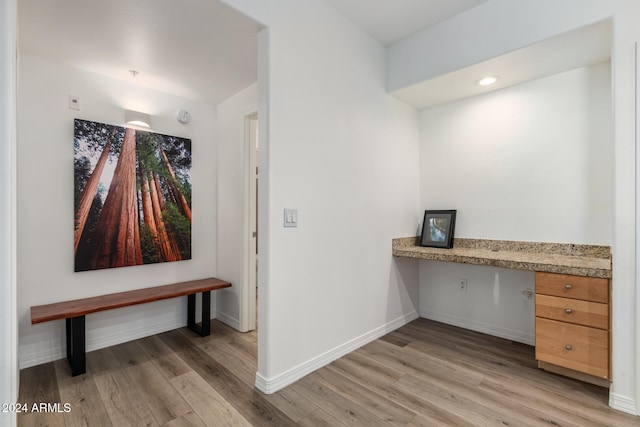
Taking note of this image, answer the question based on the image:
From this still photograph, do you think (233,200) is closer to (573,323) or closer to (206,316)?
(206,316)

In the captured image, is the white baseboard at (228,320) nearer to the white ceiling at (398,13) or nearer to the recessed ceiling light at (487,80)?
the white ceiling at (398,13)

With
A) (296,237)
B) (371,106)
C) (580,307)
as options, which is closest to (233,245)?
(296,237)

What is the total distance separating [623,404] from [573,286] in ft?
2.20

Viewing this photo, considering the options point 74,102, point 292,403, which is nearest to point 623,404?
point 292,403

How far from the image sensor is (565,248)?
8.32ft

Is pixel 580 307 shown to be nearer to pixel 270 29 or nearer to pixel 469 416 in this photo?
pixel 469 416

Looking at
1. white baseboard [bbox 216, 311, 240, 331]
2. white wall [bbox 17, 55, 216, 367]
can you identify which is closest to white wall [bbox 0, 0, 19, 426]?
white wall [bbox 17, 55, 216, 367]

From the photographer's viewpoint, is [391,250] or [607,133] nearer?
[607,133]

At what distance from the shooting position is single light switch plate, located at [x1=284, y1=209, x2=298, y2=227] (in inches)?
82.8

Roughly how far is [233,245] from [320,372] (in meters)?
1.57

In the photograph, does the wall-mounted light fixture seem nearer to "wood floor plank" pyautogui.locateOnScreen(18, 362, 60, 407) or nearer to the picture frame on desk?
"wood floor plank" pyautogui.locateOnScreen(18, 362, 60, 407)

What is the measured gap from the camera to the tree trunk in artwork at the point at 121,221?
2.72m

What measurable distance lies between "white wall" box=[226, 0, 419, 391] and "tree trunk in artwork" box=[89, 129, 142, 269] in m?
1.55

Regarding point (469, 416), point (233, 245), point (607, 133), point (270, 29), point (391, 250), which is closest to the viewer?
point (469, 416)
